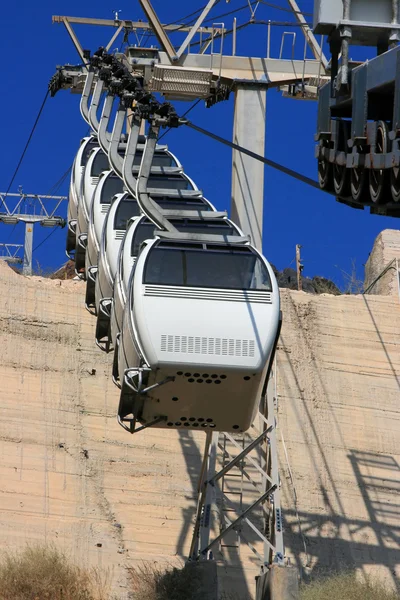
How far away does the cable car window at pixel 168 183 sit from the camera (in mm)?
23062

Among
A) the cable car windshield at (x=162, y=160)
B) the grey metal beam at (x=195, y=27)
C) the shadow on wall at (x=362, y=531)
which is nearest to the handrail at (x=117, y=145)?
the cable car windshield at (x=162, y=160)

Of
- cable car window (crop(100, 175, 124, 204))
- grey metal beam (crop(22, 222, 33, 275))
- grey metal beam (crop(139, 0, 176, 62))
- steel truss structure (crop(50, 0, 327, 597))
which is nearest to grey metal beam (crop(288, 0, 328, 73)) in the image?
steel truss structure (crop(50, 0, 327, 597))

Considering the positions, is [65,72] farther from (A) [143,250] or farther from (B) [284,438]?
(A) [143,250]

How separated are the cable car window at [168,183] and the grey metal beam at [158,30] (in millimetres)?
2792

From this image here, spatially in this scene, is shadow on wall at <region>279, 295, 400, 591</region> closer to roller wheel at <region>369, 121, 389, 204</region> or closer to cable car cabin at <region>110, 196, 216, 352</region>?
cable car cabin at <region>110, 196, 216, 352</region>

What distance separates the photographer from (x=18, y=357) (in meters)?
28.1

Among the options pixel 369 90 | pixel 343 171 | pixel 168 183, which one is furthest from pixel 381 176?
pixel 168 183

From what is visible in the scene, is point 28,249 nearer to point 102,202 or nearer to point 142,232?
point 102,202

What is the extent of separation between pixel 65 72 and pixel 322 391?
8342 millimetres

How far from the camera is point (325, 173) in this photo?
1669 centimetres

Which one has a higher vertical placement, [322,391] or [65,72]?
[65,72]

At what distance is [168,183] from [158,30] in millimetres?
3042

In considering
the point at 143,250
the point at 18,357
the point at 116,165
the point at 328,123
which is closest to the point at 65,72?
the point at 18,357

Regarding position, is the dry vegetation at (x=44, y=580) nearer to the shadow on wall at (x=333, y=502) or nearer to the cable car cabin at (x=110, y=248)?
the cable car cabin at (x=110, y=248)
